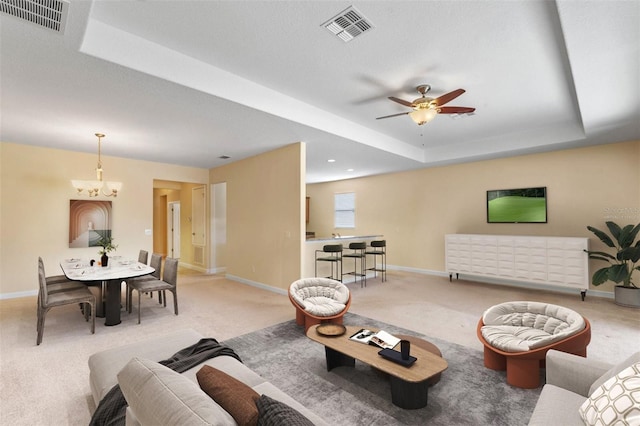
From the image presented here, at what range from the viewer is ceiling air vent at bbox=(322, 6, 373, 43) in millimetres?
2383

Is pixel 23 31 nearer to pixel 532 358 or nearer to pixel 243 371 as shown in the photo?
pixel 243 371

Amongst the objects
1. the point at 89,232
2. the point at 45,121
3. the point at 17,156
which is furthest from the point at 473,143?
the point at 17,156

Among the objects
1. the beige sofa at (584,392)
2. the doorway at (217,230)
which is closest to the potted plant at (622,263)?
Result: the beige sofa at (584,392)

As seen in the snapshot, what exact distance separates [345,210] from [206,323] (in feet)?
20.6

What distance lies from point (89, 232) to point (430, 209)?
25.4ft

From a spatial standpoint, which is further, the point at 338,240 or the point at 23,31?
the point at 338,240

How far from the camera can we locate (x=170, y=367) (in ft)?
6.12

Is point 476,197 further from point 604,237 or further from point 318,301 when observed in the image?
point 318,301

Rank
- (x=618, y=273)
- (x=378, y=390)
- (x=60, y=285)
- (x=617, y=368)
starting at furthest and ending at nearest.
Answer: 1. (x=618, y=273)
2. (x=60, y=285)
3. (x=378, y=390)
4. (x=617, y=368)

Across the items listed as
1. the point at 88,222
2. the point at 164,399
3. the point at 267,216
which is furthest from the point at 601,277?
the point at 88,222

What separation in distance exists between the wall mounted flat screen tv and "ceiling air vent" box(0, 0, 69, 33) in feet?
23.6

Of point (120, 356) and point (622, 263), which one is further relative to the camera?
point (622, 263)

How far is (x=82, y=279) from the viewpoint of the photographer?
12.1 feet

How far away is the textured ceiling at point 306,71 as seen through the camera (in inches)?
92.2
